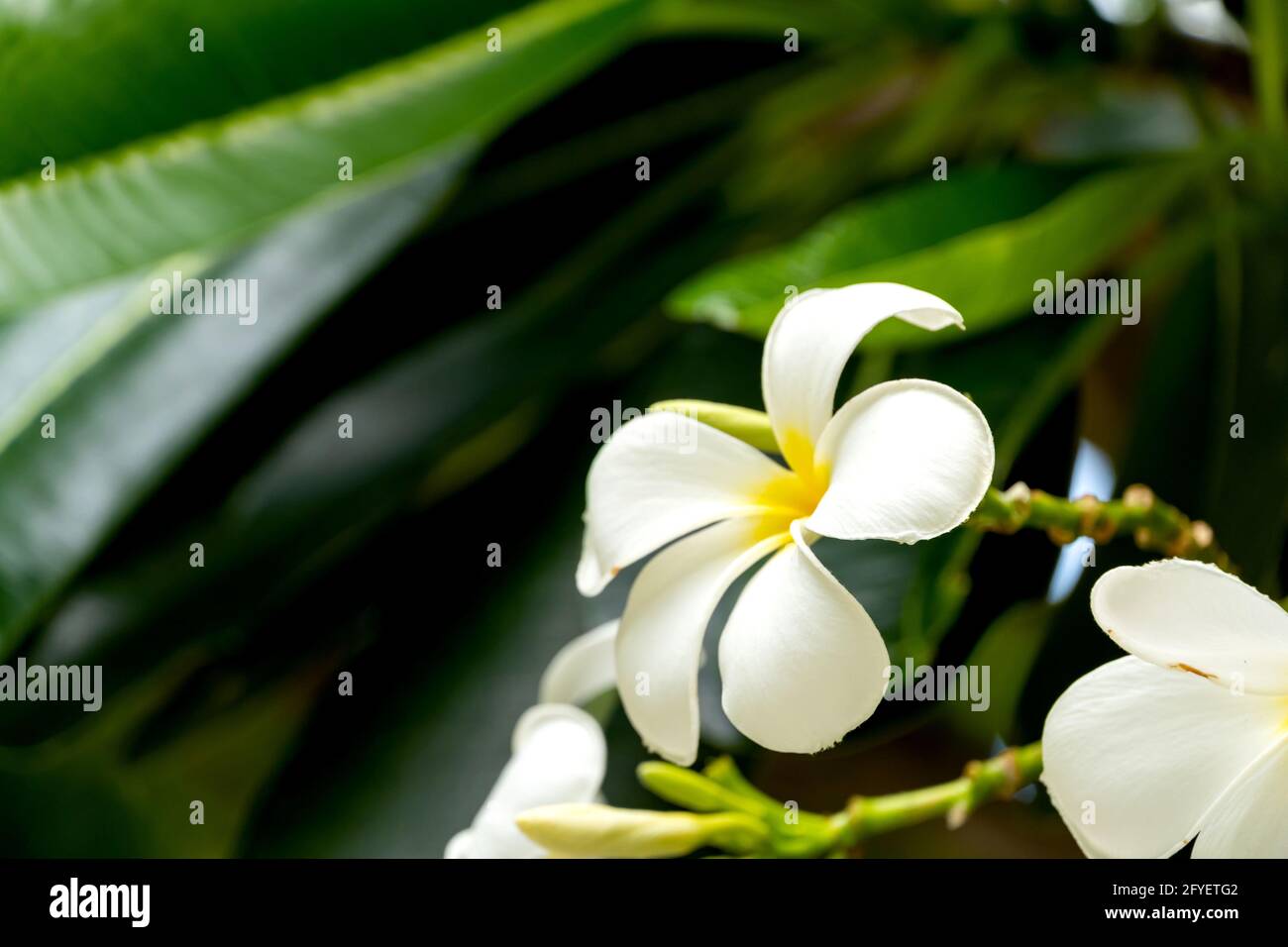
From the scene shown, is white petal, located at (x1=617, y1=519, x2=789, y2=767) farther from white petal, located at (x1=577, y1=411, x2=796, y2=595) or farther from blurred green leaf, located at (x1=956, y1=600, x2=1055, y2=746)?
blurred green leaf, located at (x1=956, y1=600, x2=1055, y2=746)

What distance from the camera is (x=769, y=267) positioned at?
19.3 inches

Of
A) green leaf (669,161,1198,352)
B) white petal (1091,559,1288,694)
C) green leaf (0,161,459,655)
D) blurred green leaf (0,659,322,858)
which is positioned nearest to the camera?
white petal (1091,559,1288,694)

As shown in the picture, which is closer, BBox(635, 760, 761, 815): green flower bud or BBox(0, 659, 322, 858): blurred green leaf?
BBox(635, 760, 761, 815): green flower bud

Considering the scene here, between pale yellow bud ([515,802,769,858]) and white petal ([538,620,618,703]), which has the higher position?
white petal ([538,620,618,703])

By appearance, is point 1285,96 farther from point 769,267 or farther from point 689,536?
point 689,536

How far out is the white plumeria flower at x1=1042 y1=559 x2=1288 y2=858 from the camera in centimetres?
24

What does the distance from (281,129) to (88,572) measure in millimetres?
316

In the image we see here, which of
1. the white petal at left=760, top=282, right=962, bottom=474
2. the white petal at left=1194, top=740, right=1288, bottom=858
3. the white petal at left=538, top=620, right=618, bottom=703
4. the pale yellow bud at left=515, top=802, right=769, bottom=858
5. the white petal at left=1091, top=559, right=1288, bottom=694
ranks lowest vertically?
the pale yellow bud at left=515, top=802, right=769, bottom=858

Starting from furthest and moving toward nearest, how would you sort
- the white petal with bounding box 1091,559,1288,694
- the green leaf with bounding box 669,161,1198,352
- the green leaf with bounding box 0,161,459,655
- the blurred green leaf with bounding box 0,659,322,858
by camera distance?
the blurred green leaf with bounding box 0,659,322,858 < the green leaf with bounding box 0,161,459,655 < the green leaf with bounding box 669,161,1198,352 < the white petal with bounding box 1091,559,1288,694

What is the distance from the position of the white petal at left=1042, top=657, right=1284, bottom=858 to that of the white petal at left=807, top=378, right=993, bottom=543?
49 mm

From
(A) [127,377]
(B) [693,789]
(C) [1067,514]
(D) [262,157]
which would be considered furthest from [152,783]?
(C) [1067,514]

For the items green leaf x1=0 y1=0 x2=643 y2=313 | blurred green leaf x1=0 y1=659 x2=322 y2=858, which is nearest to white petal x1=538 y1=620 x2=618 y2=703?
green leaf x1=0 y1=0 x2=643 y2=313

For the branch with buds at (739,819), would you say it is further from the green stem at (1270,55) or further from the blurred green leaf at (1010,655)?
the green stem at (1270,55)

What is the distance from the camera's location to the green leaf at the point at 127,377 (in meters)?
0.59
